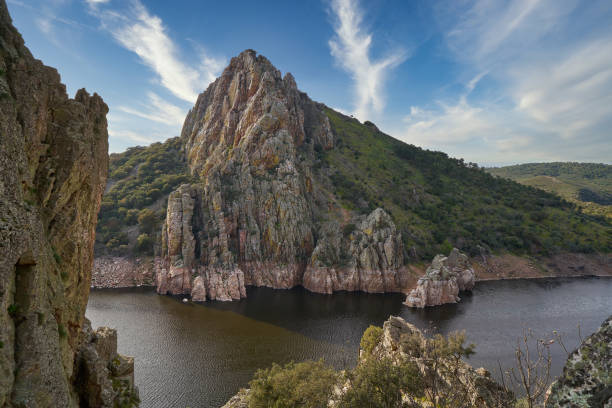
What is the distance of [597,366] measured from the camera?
470 centimetres

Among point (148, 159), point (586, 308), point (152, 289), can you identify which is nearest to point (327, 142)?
point (148, 159)

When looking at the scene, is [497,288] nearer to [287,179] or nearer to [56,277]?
[287,179]

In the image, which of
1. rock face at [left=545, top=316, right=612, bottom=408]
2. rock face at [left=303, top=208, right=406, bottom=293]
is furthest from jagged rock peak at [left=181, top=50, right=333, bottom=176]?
rock face at [left=545, top=316, right=612, bottom=408]

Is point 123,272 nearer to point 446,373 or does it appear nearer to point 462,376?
point 446,373

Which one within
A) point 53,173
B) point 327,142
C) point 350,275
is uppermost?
point 327,142

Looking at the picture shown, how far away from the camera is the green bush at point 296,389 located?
21.9m

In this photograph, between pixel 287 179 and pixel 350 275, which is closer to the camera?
pixel 350 275

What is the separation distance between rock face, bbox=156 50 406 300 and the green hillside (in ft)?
40.5

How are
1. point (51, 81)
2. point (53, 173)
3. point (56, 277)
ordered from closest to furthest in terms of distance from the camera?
point (56, 277)
point (53, 173)
point (51, 81)

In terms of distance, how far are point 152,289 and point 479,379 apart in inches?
2773

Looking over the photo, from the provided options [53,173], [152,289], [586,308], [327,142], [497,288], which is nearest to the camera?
[53,173]

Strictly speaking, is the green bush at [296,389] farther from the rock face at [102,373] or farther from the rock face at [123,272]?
the rock face at [123,272]

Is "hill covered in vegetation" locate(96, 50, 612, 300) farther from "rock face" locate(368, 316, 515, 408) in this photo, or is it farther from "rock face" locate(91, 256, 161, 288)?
"rock face" locate(368, 316, 515, 408)

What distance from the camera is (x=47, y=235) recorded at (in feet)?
50.5
